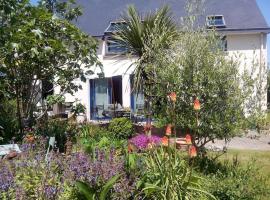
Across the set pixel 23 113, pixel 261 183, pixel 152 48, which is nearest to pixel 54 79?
pixel 23 113

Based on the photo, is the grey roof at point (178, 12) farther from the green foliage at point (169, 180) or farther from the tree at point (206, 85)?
the green foliage at point (169, 180)

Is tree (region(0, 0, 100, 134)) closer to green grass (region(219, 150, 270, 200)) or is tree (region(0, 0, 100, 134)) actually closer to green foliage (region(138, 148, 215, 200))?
green foliage (region(138, 148, 215, 200))

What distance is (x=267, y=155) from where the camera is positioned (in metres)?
11.6

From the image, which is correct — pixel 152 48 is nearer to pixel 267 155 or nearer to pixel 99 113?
pixel 267 155

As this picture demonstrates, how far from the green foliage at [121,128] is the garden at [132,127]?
27 mm

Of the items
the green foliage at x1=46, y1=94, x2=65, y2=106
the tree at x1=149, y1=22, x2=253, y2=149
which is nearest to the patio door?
the green foliage at x1=46, y1=94, x2=65, y2=106

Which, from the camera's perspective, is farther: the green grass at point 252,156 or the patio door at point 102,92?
the patio door at point 102,92

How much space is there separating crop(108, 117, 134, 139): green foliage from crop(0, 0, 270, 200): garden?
0.09 feet

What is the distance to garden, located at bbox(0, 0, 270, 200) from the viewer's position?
15.1 ft

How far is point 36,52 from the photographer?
7.13 metres

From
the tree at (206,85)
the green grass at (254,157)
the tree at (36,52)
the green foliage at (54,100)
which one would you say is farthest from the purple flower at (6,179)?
the green grass at (254,157)

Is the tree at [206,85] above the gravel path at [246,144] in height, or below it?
above

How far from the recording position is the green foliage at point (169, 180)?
4766 mm

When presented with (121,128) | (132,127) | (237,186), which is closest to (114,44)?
(132,127)
